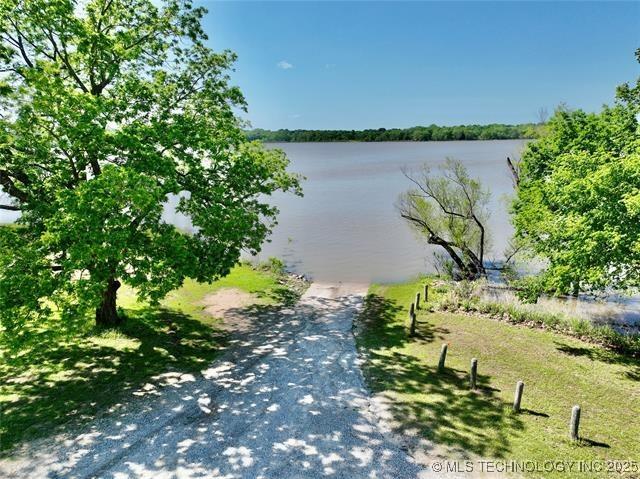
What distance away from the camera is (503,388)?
47.1 ft

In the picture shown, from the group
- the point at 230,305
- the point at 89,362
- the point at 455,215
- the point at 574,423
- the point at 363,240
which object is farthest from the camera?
the point at 363,240

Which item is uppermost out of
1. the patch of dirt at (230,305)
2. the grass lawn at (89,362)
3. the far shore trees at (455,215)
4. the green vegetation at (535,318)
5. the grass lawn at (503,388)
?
the far shore trees at (455,215)

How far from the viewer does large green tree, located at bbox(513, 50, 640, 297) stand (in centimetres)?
1569

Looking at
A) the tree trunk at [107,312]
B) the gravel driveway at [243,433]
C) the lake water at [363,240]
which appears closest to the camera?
the gravel driveway at [243,433]

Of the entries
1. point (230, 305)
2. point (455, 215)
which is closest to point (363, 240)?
point (455, 215)

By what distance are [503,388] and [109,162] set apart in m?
16.9

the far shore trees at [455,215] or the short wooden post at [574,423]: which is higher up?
the far shore trees at [455,215]

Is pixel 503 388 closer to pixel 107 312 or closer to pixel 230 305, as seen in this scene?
pixel 230 305

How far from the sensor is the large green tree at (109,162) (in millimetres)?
12992

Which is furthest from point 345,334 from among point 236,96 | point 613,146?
point 613,146

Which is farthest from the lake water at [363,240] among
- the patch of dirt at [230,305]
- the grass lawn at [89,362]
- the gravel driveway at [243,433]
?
the gravel driveway at [243,433]

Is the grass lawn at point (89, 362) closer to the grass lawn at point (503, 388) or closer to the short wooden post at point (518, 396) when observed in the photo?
the grass lawn at point (503, 388)

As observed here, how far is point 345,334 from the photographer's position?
19.8 metres

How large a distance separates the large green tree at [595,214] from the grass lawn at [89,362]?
52.0 feet
